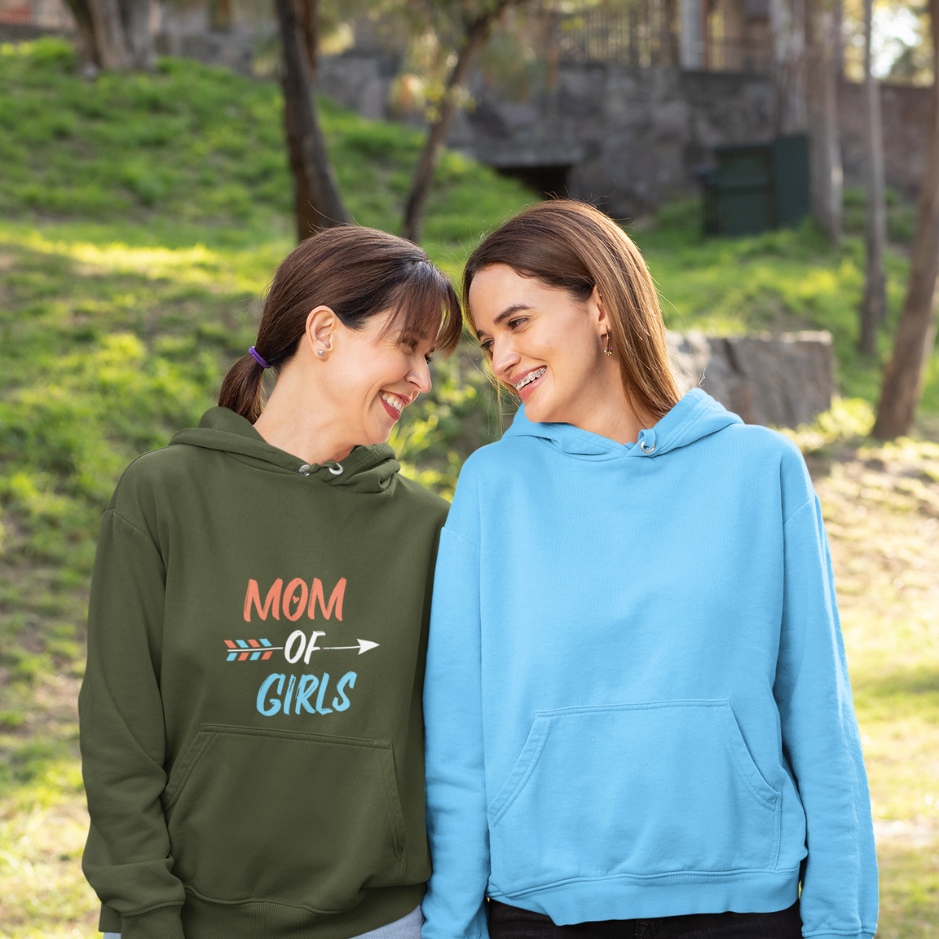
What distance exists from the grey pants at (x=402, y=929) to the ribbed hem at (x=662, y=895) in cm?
27

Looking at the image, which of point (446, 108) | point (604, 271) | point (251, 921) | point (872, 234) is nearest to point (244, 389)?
point (604, 271)

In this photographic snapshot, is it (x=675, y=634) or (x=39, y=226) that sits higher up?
(x=39, y=226)

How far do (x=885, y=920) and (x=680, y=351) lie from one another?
6548 mm

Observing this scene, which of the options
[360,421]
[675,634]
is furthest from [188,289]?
[675,634]

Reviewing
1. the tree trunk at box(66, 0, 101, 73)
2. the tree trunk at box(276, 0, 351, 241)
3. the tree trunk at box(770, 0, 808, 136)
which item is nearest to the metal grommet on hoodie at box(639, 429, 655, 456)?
the tree trunk at box(276, 0, 351, 241)

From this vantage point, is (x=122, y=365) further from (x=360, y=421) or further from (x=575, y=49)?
(x=575, y=49)

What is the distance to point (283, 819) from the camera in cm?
177

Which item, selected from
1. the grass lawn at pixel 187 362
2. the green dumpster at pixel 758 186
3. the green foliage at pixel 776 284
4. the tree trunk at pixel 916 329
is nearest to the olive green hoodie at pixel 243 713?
the grass lawn at pixel 187 362

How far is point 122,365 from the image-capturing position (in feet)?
23.4

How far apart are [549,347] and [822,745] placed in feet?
2.87

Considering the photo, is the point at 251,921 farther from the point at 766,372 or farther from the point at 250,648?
the point at 766,372

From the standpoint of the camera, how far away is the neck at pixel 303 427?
79.2 inches

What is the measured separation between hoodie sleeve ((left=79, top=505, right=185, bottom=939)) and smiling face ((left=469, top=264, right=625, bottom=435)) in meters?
0.77

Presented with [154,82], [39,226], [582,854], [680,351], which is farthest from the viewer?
[154,82]
